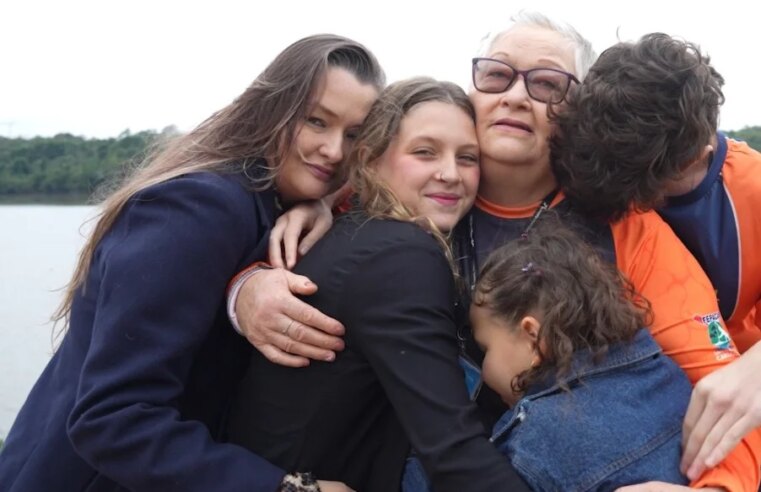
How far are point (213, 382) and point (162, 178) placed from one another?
0.60m

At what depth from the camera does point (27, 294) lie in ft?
51.0

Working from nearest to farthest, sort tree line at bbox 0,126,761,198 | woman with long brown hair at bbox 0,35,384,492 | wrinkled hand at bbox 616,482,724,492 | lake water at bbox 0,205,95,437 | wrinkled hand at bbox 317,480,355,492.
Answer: wrinkled hand at bbox 616,482,724,492
woman with long brown hair at bbox 0,35,384,492
wrinkled hand at bbox 317,480,355,492
lake water at bbox 0,205,95,437
tree line at bbox 0,126,761,198

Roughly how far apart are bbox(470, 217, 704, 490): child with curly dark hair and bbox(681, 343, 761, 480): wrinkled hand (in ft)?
0.15

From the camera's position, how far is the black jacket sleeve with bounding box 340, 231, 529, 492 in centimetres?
187

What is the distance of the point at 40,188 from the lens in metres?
21.2

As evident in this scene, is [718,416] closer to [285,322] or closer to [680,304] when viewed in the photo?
[680,304]

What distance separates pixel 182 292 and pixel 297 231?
1.57 feet

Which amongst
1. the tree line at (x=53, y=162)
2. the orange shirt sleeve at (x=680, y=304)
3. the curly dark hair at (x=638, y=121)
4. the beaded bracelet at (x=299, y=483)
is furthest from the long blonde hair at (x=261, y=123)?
the tree line at (x=53, y=162)

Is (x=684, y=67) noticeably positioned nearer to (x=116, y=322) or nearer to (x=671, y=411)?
(x=671, y=411)

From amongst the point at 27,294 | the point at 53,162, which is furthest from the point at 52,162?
the point at 27,294

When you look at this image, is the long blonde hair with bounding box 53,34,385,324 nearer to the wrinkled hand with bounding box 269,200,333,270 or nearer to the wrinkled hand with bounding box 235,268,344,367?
the wrinkled hand with bounding box 269,200,333,270

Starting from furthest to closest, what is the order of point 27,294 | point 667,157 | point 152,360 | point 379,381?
point 27,294
point 667,157
point 379,381
point 152,360

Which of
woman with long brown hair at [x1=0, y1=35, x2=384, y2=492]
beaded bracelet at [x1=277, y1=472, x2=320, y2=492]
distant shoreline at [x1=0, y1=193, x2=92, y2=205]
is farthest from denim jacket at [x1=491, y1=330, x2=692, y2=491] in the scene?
distant shoreline at [x1=0, y1=193, x2=92, y2=205]

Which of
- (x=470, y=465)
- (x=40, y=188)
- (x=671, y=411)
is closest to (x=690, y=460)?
(x=671, y=411)
